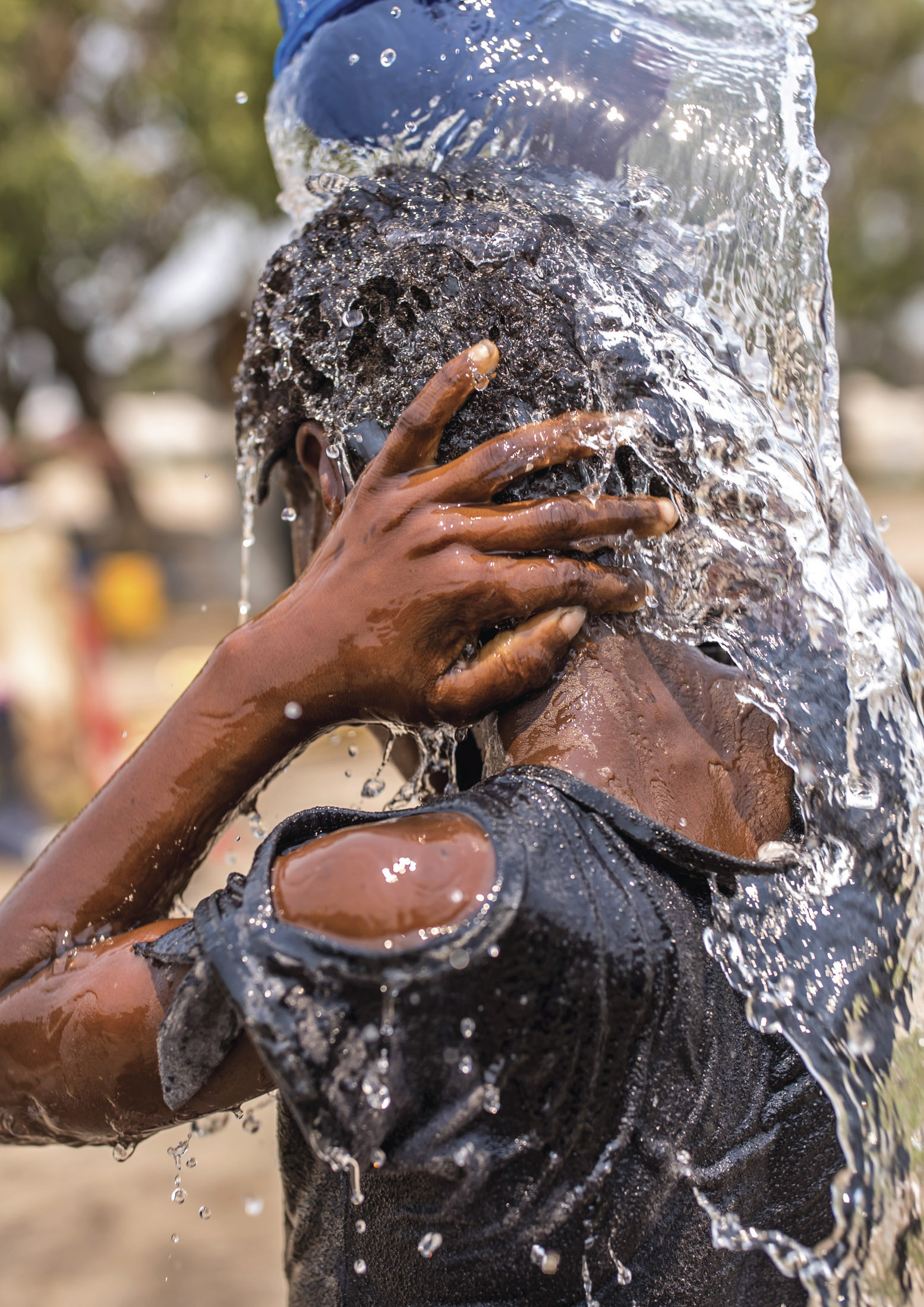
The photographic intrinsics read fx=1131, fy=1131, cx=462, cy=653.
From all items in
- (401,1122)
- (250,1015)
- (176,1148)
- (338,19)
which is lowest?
(176,1148)

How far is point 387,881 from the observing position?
42.3 inches

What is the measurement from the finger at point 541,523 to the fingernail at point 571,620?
0.07m

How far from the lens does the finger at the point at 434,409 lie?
1.28m

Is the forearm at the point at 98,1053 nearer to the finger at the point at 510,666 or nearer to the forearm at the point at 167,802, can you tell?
the forearm at the point at 167,802

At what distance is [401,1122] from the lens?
1101 mm

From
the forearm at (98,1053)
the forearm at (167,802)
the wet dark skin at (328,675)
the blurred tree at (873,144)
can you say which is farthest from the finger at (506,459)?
the blurred tree at (873,144)

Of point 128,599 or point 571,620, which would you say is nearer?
point 571,620

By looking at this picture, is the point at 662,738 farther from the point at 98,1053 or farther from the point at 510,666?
the point at 98,1053

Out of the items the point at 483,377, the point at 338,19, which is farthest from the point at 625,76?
the point at 483,377

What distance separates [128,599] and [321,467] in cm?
1326

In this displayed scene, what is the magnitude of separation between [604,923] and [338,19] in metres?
1.30

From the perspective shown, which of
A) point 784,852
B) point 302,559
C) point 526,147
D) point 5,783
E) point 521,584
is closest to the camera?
point 521,584

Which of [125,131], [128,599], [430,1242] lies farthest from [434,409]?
[125,131]

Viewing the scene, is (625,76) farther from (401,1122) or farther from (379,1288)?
(379,1288)
